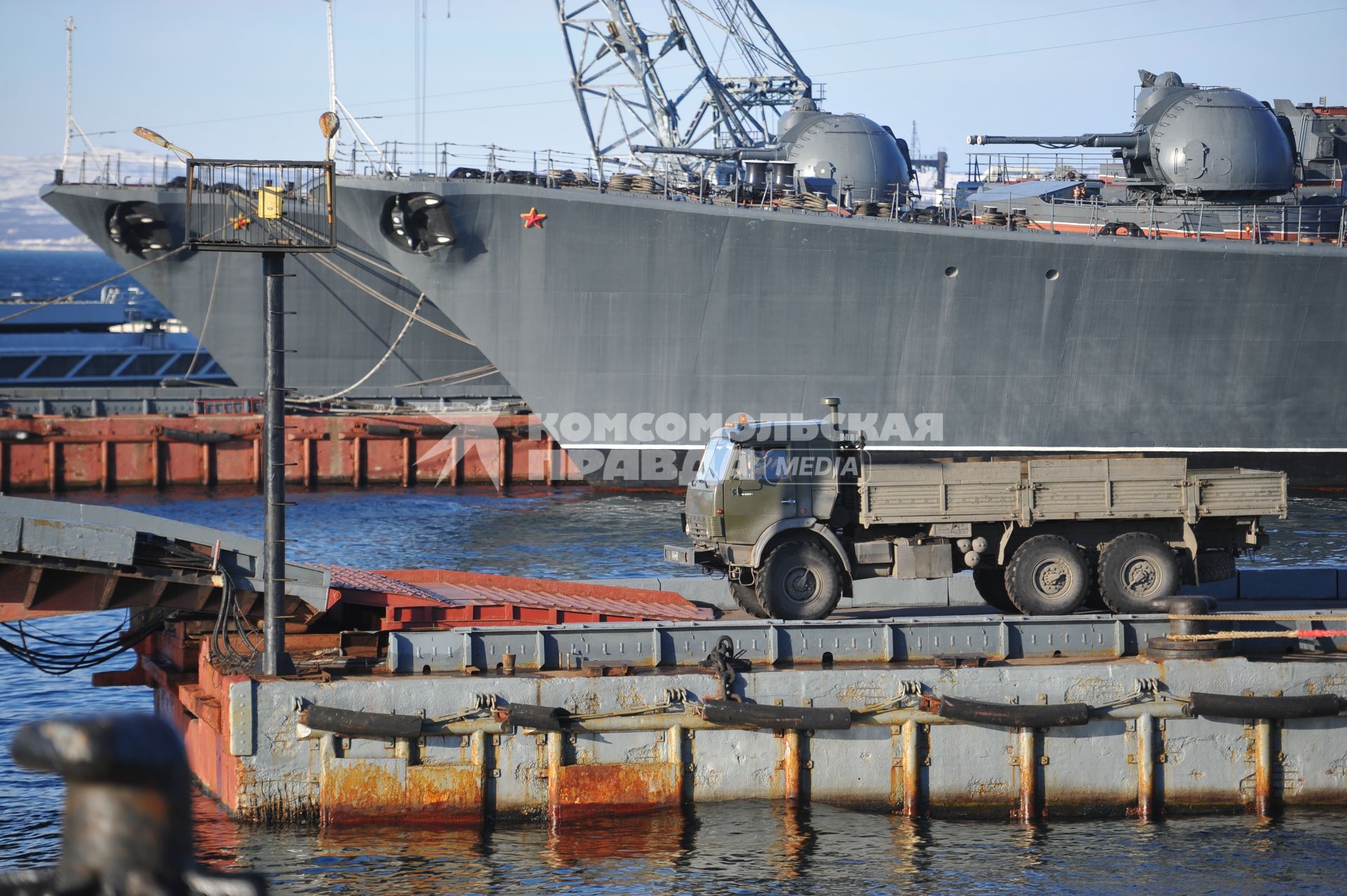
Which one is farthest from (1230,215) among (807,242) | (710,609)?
(710,609)

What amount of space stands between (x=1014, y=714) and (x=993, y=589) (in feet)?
15.3

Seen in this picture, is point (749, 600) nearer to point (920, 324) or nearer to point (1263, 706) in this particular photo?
point (1263, 706)

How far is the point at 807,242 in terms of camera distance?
117ft

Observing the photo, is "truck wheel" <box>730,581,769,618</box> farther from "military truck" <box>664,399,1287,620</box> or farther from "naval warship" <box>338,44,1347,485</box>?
"naval warship" <box>338,44,1347,485</box>

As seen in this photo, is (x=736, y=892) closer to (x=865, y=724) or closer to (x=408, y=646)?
(x=865, y=724)

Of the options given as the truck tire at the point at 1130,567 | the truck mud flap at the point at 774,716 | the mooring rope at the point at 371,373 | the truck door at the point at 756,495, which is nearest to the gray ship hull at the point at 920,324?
the mooring rope at the point at 371,373

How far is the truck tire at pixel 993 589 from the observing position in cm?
1800

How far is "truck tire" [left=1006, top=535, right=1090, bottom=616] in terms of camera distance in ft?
56.2

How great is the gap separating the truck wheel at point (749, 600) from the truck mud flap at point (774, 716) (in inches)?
148

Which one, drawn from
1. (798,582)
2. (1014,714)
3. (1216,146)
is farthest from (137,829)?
(1216,146)

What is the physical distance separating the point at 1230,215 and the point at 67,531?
103 ft

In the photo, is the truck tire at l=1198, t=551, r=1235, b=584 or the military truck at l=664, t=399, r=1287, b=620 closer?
the military truck at l=664, t=399, r=1287, b=620

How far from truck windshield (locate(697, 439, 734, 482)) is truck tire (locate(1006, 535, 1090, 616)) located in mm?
3772

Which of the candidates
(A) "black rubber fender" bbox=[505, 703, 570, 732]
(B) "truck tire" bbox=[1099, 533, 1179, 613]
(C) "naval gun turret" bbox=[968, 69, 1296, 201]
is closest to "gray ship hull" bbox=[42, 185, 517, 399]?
(C) "naval gun turret" bbox=[968, 69, 1296, 201]
